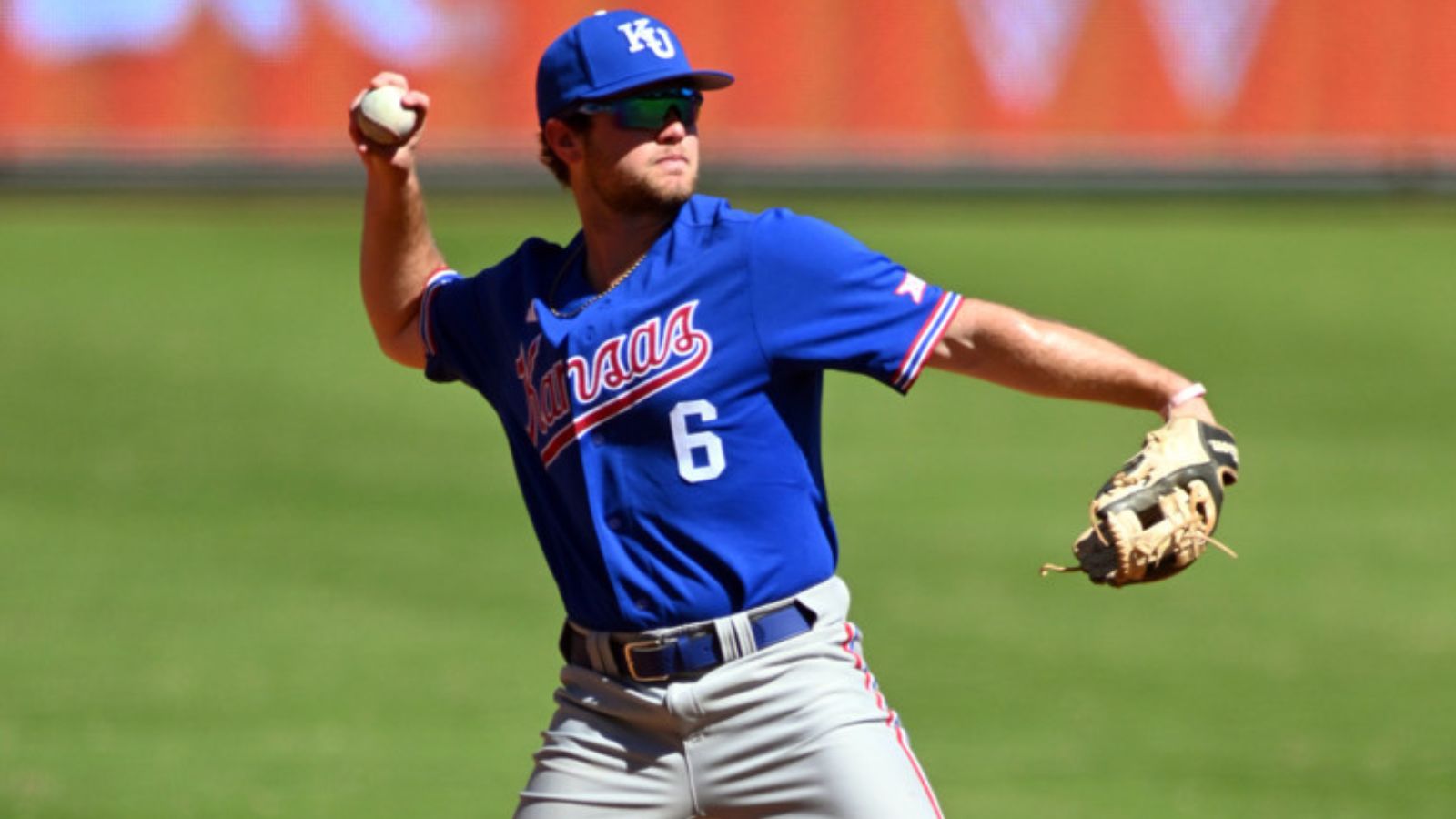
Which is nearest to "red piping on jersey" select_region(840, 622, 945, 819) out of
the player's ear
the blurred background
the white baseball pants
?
the white baseball pants

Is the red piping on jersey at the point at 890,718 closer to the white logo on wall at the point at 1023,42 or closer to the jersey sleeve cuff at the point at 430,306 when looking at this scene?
the jersey sleeve cuff at the point at 430,306

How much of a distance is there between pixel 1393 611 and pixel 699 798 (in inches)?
265

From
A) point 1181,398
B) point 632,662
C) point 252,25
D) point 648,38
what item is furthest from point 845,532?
point 252,25

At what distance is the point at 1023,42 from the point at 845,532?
7851 millimetres

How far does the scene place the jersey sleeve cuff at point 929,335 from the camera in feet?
15.1

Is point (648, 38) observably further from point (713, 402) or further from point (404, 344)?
point (404, 344)

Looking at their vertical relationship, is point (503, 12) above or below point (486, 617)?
above

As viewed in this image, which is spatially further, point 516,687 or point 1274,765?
point 516,687

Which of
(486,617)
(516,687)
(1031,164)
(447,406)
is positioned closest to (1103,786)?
(516,687)

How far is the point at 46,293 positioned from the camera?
15.9 metres

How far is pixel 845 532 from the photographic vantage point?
1187 centimetres

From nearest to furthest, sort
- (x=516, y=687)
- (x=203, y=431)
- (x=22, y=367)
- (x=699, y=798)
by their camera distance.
→ 1. (x=699, y=798)
2. (x=516, y=687)
3. (x=203, y=431)
4. (x=22, y=367)

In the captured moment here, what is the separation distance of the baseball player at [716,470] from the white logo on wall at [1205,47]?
14325 mm

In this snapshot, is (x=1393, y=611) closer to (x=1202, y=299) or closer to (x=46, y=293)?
(x=1202, y=299)
